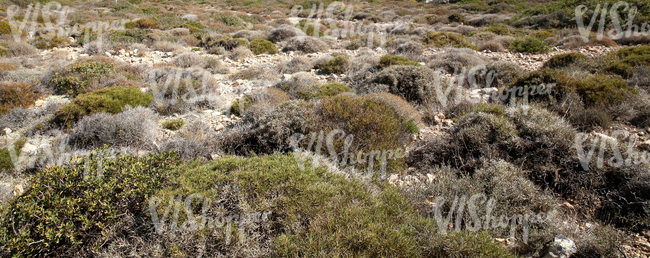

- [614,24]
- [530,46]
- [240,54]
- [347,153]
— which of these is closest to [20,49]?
[240,54]

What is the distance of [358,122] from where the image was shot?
3.93 m

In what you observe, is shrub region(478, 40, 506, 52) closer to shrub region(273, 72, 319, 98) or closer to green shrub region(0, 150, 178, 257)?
shrub region(273, 72, 319, 98)

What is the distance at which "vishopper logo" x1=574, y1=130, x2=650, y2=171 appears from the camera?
313cm

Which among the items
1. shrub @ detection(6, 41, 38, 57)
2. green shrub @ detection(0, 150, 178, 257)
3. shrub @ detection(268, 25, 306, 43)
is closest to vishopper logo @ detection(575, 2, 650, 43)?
shrub @ detection(268, 25, 306, 43)

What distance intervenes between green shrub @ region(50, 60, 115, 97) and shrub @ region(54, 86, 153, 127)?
142 cm

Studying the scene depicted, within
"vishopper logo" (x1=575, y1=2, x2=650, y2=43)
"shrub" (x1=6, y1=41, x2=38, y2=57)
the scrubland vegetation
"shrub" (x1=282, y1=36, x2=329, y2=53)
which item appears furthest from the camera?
"shrub" (x1=282, y1=36, x2=329, y2=53)

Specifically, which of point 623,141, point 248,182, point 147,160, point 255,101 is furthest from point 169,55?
point 623,141

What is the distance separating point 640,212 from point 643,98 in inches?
120

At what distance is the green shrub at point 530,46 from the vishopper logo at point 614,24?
181cm

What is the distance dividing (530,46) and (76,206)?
11.5 metres

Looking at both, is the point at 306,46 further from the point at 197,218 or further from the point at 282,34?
the point at 197,218

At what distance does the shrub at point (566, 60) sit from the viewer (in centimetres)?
695

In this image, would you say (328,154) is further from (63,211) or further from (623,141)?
(623,141)

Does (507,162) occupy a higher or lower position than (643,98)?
lower
